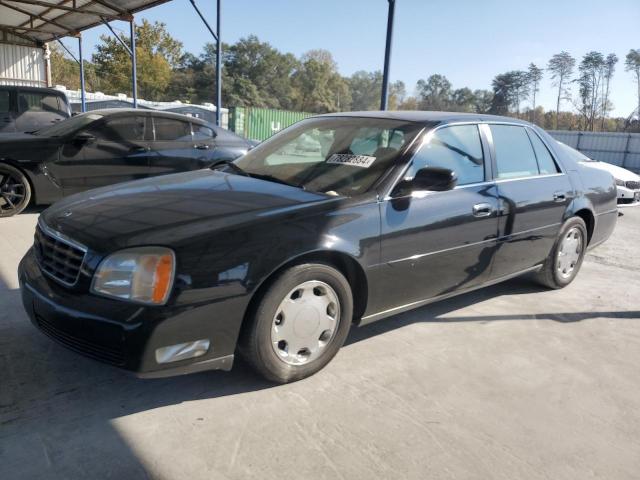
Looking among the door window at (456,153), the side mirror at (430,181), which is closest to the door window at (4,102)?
the door window at (456,153)

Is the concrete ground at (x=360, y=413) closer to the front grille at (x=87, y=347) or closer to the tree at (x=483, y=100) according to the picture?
the front grille at (x=87, y=347)

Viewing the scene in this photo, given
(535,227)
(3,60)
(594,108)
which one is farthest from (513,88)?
(535,227)

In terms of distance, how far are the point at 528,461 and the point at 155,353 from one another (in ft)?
5.69

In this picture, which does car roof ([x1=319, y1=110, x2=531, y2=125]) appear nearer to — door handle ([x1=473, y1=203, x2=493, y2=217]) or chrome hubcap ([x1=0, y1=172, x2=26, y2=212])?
door handle ([x1=473, y1=203, x2=493, y2=217])

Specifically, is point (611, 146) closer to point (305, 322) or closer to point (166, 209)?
point (305, 322)

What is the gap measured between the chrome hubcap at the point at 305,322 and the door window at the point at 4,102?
8986 millimetres

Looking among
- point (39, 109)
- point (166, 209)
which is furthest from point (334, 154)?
point (39, 109)

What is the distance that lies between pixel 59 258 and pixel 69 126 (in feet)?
16.7

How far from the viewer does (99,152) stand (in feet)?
22.7

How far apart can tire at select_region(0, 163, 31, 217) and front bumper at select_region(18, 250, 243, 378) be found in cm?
462

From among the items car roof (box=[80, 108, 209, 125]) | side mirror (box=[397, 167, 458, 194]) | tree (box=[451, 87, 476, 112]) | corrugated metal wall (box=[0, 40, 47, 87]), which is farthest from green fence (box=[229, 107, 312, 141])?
tree (box=[451, 87, 476, 112])

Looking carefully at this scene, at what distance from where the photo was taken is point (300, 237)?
2.67 metres

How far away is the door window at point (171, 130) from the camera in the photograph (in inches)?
294

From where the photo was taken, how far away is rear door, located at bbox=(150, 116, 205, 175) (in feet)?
24.3
